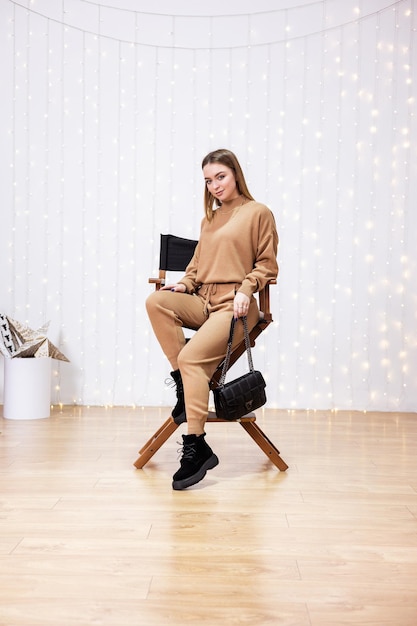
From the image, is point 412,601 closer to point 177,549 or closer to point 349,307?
point 177,549

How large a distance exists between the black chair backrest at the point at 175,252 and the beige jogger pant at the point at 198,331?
0.95ft

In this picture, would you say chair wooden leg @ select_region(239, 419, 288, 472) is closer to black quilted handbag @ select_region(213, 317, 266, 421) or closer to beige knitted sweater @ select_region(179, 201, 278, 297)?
black quilted handbag @ select_region(213, 317, 266, 421)

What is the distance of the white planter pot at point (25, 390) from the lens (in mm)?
3158

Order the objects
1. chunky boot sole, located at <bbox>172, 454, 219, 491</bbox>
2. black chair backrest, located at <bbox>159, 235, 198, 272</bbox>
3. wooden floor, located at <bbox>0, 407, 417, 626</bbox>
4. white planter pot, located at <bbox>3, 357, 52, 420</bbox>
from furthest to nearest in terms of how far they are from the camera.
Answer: white planter pot, located at <bbox>3, 357, 52, 420</bbox>
black chair backrest, located at <bbox>159, 235, 198, 272</bbox>
chunky boot sole, located at <bbox>172, 454, 219, 491</bbox>
wooden floor, located at <bbox>0, 407, 417, 626</bbox>

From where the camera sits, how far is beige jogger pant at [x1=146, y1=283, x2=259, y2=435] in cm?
205

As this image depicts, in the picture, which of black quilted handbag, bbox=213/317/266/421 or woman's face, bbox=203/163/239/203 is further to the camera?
woman's face, bbox=203/163/239/203

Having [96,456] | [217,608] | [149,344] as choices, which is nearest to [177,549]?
[217,608]

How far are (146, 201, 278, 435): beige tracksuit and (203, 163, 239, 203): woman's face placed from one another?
0.07 meters

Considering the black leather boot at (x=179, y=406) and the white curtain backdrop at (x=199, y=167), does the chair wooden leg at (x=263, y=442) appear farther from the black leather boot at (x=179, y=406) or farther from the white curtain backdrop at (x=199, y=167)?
the white curtain backdrop at (x=199, y=167)

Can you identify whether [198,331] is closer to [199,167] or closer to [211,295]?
[211,295]

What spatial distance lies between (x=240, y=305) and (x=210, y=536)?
0.78 m

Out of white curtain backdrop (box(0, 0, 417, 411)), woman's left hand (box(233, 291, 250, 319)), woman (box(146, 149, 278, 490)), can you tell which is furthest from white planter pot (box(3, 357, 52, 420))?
woman's left hand (box(233, 291, 250, 319))

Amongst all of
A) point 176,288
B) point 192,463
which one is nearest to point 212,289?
point 176,288

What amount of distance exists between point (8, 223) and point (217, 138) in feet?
4.12
